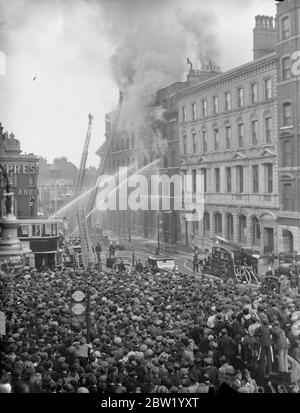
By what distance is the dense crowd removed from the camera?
25.3ft

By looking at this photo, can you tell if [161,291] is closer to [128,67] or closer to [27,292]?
[27,292]

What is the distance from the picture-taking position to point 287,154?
382 inches

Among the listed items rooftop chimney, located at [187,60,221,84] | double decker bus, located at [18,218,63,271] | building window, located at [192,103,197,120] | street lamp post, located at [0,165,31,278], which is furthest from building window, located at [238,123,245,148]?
street lamp post, located at [0,165,31,278]

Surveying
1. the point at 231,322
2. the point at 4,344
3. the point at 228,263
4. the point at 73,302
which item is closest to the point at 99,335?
the point at 73,302

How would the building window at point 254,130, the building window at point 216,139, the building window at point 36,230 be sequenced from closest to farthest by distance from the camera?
the building window at point 36,230, the building window at point 254,130, the building window at point 216,139

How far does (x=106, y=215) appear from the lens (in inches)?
386

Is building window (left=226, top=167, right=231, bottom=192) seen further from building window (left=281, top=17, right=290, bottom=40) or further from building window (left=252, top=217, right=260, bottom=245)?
building window (left=281, top=17, right=290, bottom=40)

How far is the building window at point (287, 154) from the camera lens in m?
9.69

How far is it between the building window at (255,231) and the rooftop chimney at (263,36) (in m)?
2.93

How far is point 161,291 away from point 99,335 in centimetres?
157

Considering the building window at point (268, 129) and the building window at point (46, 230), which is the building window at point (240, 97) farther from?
the building window at point (46, 230)

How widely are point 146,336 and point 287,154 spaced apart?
405cm

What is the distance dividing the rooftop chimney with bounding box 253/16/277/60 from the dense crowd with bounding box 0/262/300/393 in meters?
4.16

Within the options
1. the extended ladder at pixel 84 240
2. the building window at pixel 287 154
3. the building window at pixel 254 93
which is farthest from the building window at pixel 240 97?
the extended ladder at pixel 84 240
